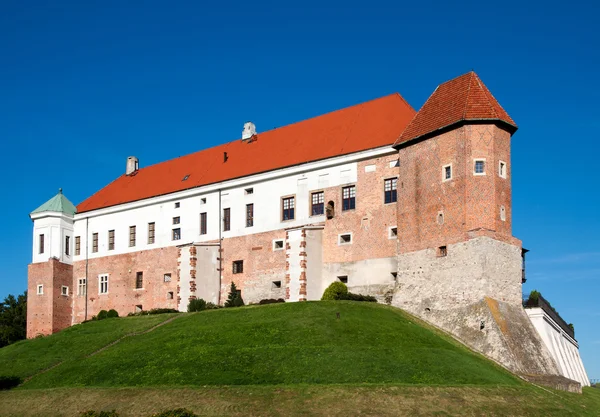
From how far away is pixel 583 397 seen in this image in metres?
38.7

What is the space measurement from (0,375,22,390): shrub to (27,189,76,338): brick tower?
23483 millimetres

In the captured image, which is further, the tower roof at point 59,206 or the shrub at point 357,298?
the tower roof at point 59,206

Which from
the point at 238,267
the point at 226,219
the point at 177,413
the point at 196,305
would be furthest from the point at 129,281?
the point at 177,413

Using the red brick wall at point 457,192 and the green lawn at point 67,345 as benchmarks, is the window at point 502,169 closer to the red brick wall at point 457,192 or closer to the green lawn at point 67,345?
the red brick wall at point 457,192

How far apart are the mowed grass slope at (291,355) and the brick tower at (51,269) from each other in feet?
64.9

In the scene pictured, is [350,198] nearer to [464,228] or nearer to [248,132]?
[464,228]

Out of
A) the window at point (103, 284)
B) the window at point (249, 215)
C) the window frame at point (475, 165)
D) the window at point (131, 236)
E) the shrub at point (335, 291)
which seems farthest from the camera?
the window at point (103, 284)

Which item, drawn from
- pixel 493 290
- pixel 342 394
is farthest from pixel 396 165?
pixel 342 394

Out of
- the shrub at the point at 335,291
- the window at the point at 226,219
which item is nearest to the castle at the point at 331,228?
the window at the point at 226,219

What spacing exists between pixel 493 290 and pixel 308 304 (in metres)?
10.2

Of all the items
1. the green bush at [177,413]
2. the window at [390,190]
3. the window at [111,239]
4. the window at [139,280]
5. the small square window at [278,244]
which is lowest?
the green bush at [177,413]

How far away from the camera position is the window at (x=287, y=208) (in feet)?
179

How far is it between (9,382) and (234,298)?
18.5 metres

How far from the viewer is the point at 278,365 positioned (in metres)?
34.7
